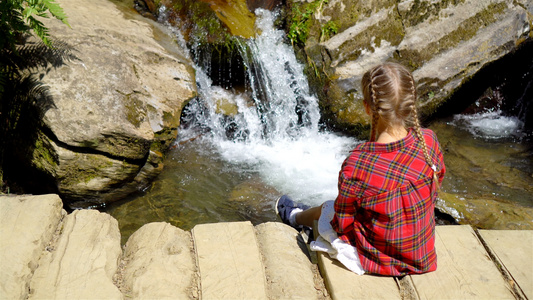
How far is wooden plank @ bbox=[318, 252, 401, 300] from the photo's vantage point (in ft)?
7.94

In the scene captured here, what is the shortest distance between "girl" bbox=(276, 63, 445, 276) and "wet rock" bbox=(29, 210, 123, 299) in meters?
1.41

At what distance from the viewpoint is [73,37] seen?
4.61m

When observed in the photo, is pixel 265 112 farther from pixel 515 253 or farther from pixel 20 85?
pixel 515 253

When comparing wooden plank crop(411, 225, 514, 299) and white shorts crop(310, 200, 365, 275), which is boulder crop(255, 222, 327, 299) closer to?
white shorts crop(310, 200, 365, 275)

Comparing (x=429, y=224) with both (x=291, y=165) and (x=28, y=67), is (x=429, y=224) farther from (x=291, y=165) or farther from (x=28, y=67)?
(x=28, y=67)

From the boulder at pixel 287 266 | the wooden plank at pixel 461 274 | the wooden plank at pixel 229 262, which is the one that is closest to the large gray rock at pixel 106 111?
the wooden plank at pixel 229 262

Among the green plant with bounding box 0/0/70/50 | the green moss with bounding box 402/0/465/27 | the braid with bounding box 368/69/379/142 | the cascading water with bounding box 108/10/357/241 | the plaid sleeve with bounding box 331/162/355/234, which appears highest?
the green moss with bounding box 402/0/465/27

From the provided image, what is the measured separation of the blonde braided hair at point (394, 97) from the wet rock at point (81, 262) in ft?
5.89

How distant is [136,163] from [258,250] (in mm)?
2224

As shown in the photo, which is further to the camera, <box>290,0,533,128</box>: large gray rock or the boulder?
<box>290,0,533,128</box>: large gray rock

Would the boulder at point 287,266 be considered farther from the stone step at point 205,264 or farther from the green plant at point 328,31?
the green plant at point 328,31

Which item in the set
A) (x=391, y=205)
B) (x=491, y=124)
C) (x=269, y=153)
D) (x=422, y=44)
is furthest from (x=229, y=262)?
(x=491, y=124)

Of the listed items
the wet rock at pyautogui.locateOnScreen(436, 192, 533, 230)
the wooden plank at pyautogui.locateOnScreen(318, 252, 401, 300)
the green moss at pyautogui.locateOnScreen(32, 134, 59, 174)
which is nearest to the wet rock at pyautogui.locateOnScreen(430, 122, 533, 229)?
the wet rock at pyautogui.locateOnScreen(436, 192, 533, 230)

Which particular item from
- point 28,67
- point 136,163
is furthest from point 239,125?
point 28,67
